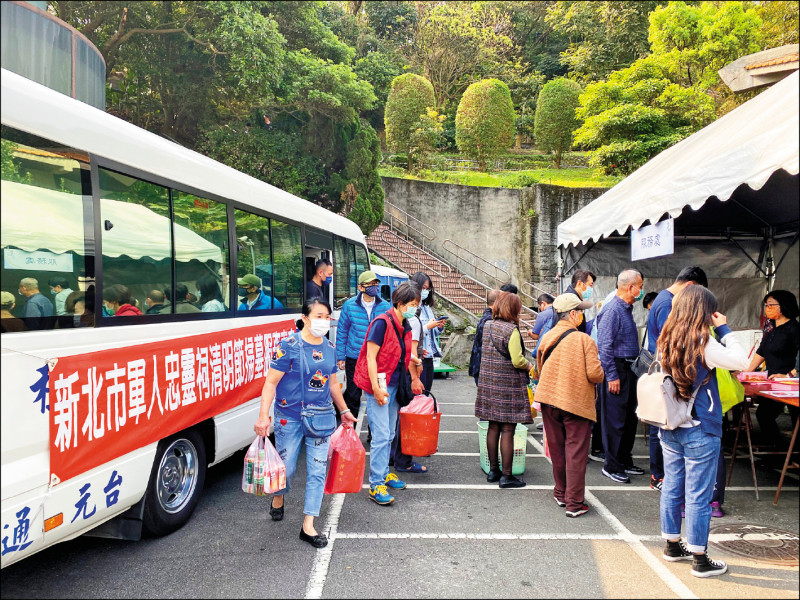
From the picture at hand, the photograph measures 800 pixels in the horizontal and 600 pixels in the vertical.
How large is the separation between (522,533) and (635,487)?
1651 mm

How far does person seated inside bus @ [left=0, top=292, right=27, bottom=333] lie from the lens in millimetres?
2793

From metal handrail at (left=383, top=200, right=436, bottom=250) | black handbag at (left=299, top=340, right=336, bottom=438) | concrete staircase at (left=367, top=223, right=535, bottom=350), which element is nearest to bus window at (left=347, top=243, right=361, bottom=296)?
black handbag at (left=299, top=340, right=336, bottom=438)

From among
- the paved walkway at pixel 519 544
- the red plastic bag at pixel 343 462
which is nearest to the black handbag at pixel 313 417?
the red plastic bag at pixel 343 462

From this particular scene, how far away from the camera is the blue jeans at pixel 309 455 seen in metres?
3.90

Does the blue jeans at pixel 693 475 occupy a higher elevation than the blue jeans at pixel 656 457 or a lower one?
higher

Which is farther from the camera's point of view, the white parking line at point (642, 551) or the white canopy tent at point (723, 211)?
the white canopy tent at point (723, 211)

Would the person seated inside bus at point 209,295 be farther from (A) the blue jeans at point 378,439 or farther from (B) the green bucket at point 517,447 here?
(B) the green bucket at point 517,447

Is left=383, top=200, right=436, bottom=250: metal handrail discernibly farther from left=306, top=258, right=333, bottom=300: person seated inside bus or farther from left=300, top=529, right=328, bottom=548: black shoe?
left=300, top=529, right=328, bottom=548: black shoe

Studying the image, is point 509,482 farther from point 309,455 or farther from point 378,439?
point 309,455

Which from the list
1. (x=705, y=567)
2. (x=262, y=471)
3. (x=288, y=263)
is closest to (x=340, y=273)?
(x=288, y=263)

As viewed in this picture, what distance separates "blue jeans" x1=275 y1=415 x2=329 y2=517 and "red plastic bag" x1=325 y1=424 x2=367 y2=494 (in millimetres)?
80

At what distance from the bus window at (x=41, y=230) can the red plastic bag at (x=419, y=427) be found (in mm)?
2869

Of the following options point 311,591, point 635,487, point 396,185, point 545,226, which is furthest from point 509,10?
point 311,591

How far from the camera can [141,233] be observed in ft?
12.5
